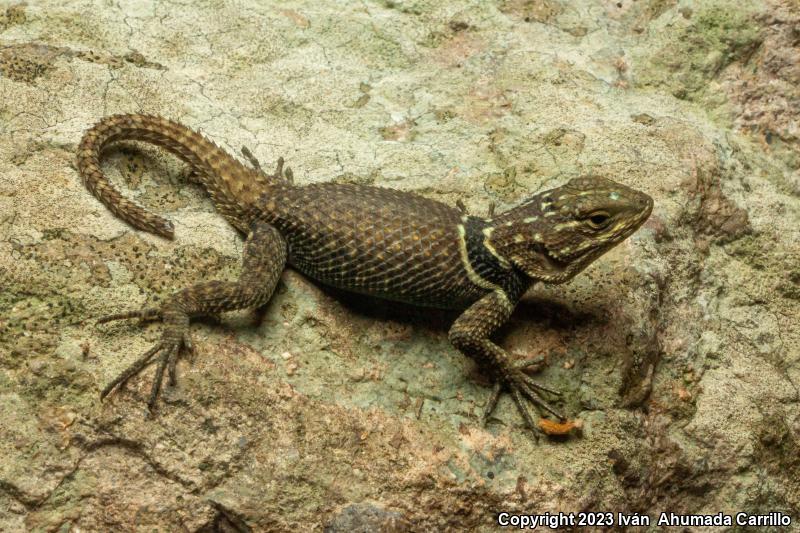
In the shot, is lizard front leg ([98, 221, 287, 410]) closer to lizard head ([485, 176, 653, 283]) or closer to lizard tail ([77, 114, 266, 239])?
lizard tail ([77, 114, 266, 239])

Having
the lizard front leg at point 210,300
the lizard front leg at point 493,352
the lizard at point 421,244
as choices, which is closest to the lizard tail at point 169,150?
the lizard at point 421,244

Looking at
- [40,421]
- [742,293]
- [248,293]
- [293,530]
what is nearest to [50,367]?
[40,421]

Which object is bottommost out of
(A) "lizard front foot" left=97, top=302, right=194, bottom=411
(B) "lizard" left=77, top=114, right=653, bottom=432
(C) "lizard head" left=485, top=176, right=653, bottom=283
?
(A) "lizard front foot" left=97, top=302, right=194, bottom=411

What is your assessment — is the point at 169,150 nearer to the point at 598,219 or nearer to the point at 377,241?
the point at 377,241

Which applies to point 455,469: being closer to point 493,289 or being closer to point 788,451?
point 493,289

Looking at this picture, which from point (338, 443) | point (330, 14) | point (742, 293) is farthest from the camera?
point (330, 14)

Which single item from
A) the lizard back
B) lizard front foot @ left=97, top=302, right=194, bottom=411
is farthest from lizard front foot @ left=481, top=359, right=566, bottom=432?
lizard front foot @ left=97, top=302, right=194, bottom=411
